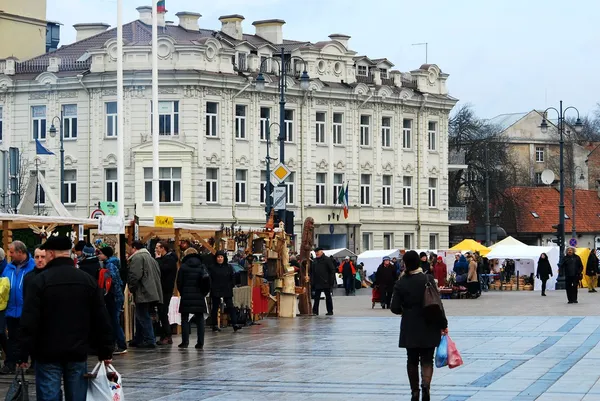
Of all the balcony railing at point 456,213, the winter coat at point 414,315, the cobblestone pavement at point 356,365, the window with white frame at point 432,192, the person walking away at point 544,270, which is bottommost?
the cobblestone pavement at point 356,365

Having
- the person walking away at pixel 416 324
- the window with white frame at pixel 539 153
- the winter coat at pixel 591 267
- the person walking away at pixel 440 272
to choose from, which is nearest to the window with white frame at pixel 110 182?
the person walking away at pixel 440 272

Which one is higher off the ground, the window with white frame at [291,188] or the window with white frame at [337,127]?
the window with white frame at [337,127]

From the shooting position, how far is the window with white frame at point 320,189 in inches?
2859

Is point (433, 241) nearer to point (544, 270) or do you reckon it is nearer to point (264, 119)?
point (264, 119)

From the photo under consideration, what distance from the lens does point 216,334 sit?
26.6 metres

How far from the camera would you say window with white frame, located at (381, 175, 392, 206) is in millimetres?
76062

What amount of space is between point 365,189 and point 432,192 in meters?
5.87

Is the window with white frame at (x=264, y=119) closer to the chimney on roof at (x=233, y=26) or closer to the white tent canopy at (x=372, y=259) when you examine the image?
the chimney on roof at (x=233, y=26)

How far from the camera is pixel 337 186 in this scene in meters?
73.4

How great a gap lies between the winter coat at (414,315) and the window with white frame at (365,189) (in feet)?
197

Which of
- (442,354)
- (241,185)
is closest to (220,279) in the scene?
(442,354)

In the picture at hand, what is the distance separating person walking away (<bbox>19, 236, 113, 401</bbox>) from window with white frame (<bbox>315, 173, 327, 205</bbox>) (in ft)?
201

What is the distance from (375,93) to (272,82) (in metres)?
7.40

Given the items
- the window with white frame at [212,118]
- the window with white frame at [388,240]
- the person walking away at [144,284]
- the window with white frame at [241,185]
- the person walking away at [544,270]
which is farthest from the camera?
the window with white frame at [388,240]
